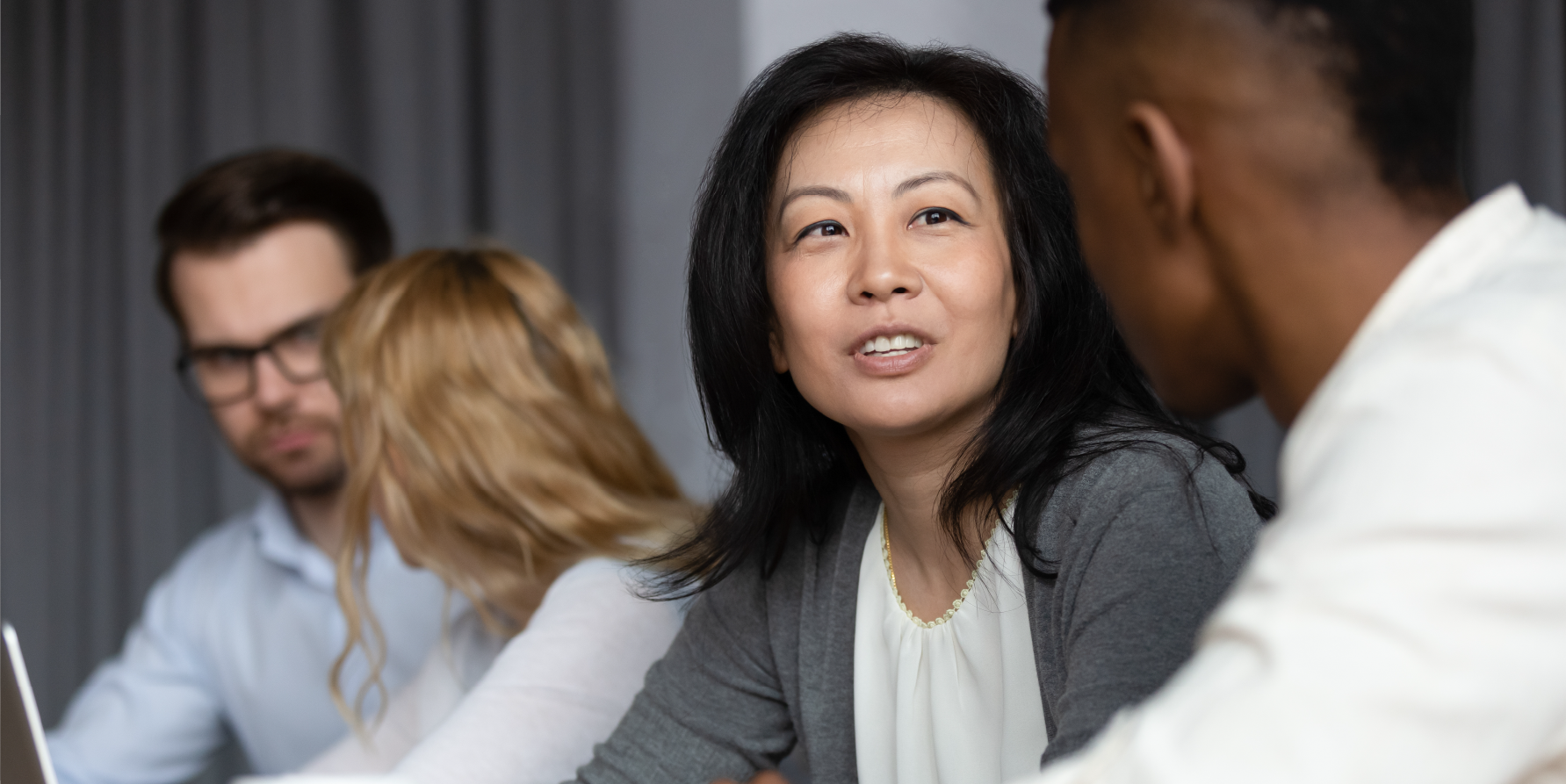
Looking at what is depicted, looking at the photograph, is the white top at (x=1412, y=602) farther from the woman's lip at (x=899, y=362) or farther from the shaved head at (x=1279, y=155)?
the woman's lip at (x=899, y=362)

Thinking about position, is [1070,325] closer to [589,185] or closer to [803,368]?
[803,368]

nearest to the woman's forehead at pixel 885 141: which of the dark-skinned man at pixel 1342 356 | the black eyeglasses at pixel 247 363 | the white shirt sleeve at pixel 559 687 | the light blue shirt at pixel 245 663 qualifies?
the dark-skinned man at pixel 1342 356

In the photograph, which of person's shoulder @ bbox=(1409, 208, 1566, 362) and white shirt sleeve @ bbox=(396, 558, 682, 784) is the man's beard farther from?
person's shoulder @ bbox=(1409, 208, 1566, 362)

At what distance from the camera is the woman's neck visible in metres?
1.18

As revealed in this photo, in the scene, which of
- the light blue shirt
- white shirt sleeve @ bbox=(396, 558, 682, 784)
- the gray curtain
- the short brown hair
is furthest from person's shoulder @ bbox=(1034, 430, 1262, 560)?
the gray curtain

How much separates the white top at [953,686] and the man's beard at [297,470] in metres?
1.25

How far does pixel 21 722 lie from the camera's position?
92 cm

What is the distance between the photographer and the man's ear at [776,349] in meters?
1.25

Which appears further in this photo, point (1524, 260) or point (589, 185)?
point (589, 185)

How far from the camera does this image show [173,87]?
2814mm

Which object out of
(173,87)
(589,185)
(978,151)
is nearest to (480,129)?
(589,185)

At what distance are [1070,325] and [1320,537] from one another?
2.17ft

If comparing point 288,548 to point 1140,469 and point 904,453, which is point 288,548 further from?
point 1140,469

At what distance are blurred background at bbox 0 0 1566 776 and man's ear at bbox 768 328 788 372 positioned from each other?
1.21 meters
